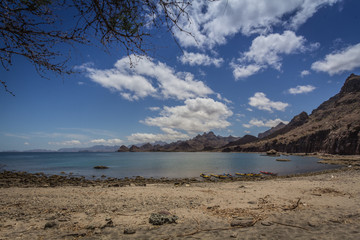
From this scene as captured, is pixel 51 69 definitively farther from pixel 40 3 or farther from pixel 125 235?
pixel 125 235

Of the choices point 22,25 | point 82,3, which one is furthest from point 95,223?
point 82,3

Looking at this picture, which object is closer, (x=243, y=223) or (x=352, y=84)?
(x=243, y=223)

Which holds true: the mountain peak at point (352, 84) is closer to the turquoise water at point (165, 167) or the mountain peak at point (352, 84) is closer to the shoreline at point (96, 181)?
the turquoise water at point (165, 167)

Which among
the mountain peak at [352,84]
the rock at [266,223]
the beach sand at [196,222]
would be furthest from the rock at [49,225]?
the mountain peak at [352,84]

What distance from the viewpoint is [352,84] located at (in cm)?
17288

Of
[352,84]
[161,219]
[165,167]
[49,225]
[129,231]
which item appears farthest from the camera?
[352,84]

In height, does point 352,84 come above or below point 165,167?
above

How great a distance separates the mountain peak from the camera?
554 ft

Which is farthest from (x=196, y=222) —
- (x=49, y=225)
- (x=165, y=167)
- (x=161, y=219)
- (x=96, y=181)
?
(x=165, y=167)

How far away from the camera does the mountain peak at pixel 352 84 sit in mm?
168900

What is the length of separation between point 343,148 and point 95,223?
118914 mm

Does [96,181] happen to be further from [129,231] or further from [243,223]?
[243,223]

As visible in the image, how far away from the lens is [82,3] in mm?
2729

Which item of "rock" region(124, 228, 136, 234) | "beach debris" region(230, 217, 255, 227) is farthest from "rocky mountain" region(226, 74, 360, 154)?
"rock" region(124, 228, 136, 234)
